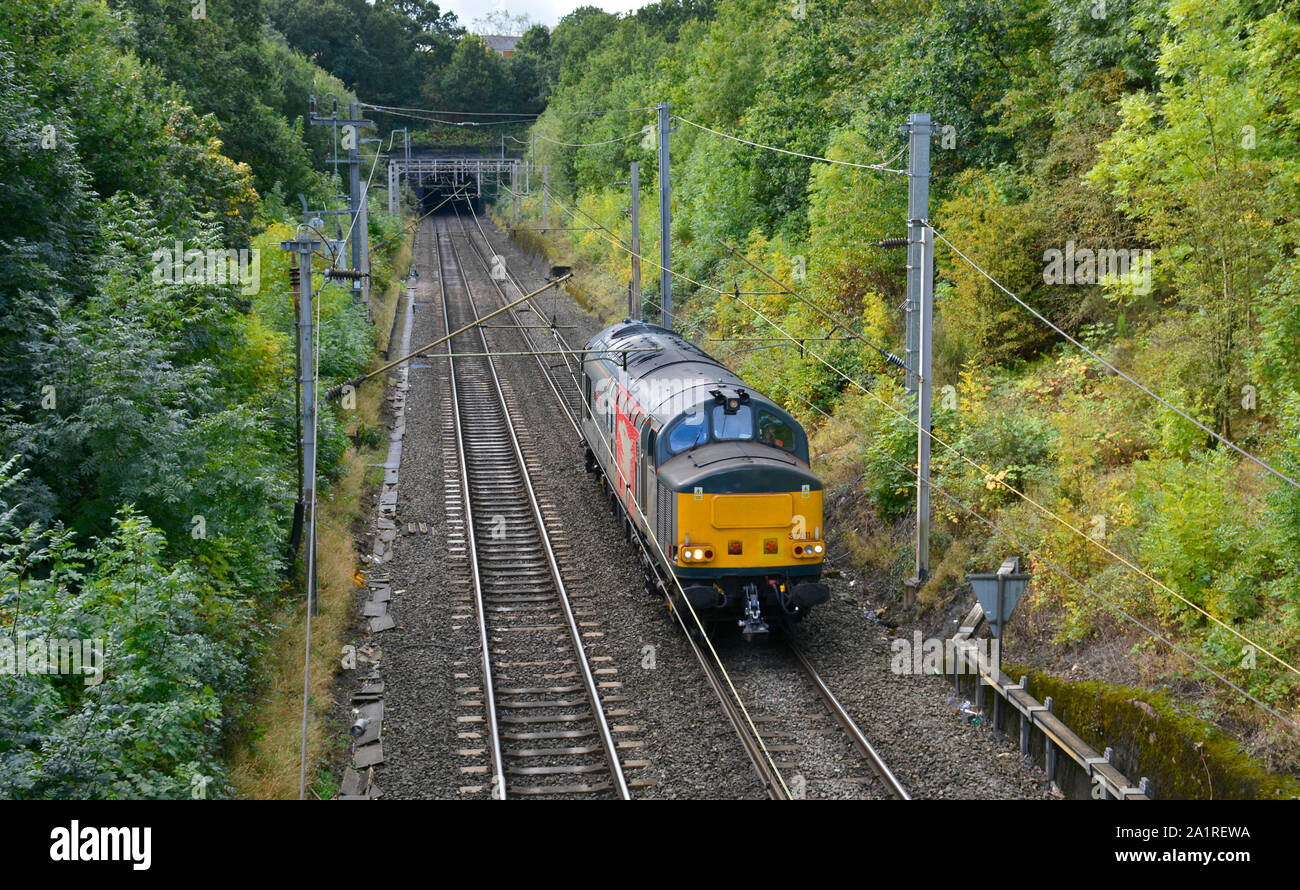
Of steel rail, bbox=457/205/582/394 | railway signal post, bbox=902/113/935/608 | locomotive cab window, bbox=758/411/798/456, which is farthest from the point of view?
steel rail, bbox=457/205/582/394

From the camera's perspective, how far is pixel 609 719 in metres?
12.3

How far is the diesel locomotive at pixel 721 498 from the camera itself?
1341 centimetres

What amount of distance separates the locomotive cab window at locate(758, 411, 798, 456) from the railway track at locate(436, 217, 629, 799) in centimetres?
393

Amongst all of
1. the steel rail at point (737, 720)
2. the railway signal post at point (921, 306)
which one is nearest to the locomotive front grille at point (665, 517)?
the steel rail at point (737, 720)

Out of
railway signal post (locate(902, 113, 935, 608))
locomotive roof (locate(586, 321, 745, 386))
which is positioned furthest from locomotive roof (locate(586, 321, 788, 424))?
railway signal post (locate(902, 113, 935, 608))

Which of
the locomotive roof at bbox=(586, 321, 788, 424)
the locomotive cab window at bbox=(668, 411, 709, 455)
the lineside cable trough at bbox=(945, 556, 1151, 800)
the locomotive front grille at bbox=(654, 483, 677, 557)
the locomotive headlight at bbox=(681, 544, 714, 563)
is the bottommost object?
the lineside cable trough at bbox=(945, 556, 1151, 800)

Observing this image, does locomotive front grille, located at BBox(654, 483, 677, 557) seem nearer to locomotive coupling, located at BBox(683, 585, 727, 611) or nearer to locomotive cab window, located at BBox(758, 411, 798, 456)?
locomotive coupling, located at BBox(683, 585, 727, 611)

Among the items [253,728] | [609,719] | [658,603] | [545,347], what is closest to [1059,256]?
[658,603]

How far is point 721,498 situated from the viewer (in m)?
13.3

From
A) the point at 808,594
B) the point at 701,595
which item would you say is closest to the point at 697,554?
the point at 701,595

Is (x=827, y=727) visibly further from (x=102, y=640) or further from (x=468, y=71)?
(x=468, y=71)

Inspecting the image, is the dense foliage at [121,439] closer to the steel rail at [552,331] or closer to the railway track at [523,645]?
the railway track at [523,645]

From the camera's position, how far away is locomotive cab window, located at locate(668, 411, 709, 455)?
1454cm

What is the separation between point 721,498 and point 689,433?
1.55 meters
